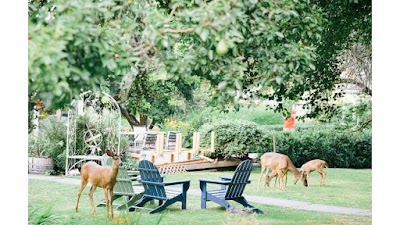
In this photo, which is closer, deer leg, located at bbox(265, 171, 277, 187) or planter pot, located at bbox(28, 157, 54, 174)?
planter pot, located at bbox(28, 157, 54, 174)

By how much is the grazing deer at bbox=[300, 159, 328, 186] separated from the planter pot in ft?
7.03

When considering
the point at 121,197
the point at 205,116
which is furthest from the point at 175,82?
the point at 121,197

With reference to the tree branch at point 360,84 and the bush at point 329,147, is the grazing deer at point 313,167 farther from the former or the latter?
the tree branch at point 360,84

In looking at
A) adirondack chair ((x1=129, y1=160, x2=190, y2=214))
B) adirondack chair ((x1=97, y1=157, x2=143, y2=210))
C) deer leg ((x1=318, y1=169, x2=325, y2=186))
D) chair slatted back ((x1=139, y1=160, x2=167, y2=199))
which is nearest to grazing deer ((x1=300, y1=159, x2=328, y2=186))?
deer leg ((x1=318, y1=169, x2=325, y2=186))

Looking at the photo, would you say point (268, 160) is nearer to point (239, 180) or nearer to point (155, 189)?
point (239, 180)

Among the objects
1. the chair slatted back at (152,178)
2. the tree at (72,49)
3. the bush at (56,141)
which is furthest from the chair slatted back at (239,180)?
the tree at (72,49)

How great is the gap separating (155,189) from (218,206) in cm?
55

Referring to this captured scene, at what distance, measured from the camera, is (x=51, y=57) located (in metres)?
4.07

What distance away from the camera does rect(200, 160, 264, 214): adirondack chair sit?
6234 millimetres

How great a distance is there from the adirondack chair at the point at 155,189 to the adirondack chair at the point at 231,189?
0.16 metres

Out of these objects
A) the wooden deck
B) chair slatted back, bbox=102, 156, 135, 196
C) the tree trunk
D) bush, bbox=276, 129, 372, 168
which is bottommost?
chair slatted back, bbox=102, 156, 135, 196

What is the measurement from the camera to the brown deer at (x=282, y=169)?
21.1 ft

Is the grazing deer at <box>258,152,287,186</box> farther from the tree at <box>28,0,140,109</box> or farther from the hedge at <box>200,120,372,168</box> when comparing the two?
the tree at <box>28,0,140,109</box>
